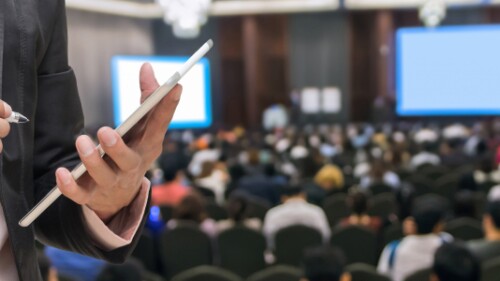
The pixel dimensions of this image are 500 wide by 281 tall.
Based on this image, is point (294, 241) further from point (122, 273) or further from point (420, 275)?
point (122, 273)

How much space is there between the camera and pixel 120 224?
3.11 ft

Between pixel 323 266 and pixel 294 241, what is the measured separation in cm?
199

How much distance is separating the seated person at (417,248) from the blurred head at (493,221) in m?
0.31

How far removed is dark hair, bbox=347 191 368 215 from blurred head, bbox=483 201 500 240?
1.36m

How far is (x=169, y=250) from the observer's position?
541 centimetres

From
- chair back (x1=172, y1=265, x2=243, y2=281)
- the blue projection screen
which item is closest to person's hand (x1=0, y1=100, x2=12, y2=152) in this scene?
chair back (x1=172, y1=265, x2=243, y2=281)

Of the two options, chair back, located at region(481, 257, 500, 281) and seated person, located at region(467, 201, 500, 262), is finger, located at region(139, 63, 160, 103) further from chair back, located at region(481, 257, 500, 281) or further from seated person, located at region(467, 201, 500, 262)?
seated person, located at region(467, 201, 500, 262)

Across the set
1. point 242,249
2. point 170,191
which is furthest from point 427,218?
point 170,191

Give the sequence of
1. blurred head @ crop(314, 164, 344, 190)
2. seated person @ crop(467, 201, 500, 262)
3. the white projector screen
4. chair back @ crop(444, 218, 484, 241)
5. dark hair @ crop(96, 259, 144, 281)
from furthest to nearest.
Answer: the white projector screen < blurred head @ crop(314, 164, 344, 190) < chair back @ crop(444, 218, 484, 241) < seated person @ crop(467, 201, 500, 262) < dark hair @ crop(96, 259, 144, 281)

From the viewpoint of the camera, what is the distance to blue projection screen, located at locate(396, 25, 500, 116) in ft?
62.5

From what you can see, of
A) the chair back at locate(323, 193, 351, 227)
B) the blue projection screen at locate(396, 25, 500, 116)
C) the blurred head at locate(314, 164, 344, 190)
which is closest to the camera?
the chair back at locate(323, 193, 351, 227)

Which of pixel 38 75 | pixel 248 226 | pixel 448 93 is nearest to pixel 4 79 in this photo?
pixel 38 75

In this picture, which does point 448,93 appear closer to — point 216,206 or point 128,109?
point 128,109

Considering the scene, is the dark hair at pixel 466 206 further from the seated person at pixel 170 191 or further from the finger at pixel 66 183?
the finger at pixel 66 183
